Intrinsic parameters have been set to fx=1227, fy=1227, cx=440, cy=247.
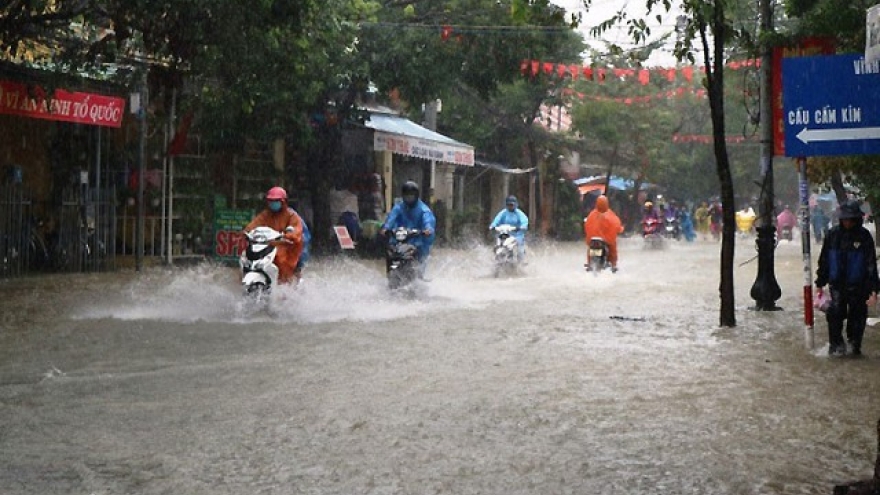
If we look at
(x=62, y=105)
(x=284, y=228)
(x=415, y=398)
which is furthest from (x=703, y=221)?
(x=415, y=398)

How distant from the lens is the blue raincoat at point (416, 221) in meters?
16.6

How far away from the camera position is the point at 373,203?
31594 millimetres

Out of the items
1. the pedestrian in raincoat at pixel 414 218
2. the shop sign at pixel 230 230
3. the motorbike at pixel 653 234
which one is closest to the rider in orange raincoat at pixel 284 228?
the pedestrian in raincoat at pixel 414 218

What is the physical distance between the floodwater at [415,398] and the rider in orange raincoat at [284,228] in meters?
0.31

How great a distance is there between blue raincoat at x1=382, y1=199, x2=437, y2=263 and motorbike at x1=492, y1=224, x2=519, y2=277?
18.8 feet

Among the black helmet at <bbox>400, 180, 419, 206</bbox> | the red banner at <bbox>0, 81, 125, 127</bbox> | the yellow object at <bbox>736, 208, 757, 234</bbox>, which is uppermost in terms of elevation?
the red banner at <bbox>0, 81, 125, 127</bbox>

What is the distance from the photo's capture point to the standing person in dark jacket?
10844 millimetres

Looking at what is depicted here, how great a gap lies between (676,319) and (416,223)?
3.85 meters

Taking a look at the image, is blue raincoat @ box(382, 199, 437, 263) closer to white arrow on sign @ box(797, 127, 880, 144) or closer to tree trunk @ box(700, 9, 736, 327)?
tree trunk @ box(700, 9, 736, 327)

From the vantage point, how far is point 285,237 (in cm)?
1386

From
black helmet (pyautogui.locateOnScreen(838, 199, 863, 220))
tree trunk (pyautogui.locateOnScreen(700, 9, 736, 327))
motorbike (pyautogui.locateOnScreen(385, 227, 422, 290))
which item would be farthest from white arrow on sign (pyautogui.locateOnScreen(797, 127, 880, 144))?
motorbike (pyautogui.locateOnScreen(385, 227, 422, 290))

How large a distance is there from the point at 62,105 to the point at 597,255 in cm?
961

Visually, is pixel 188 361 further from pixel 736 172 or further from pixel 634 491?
pixel 736 172

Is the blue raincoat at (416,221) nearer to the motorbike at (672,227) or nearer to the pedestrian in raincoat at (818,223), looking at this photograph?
the pedestrian in raincoat at (818,223)
